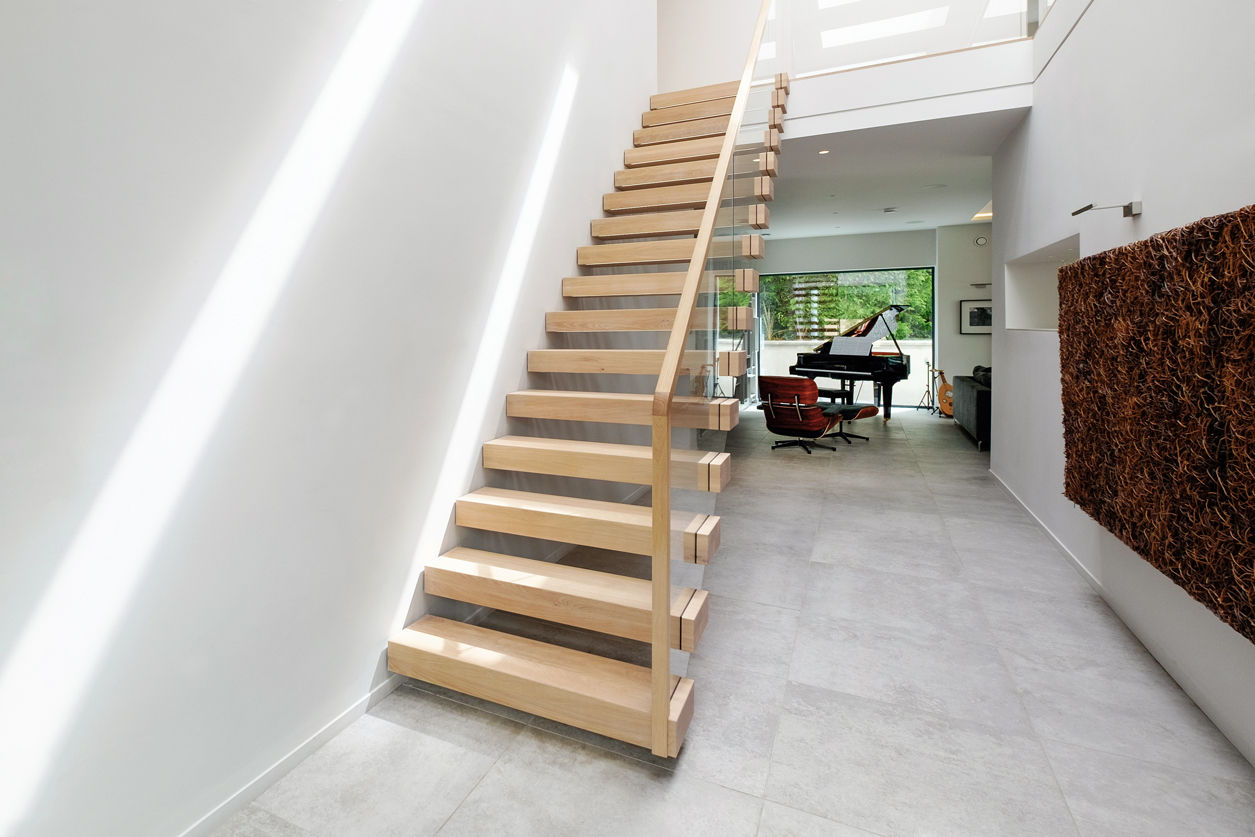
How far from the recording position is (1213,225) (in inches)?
70.7

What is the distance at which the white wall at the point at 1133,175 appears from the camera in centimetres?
196

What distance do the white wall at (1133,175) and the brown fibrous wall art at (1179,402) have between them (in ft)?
0.59

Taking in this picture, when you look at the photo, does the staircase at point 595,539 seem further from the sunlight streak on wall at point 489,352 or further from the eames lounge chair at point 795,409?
the eames lounge chair at point 795,409

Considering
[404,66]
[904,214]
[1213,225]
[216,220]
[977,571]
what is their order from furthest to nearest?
[904,214]
[977,571]
[404,66]
[1213,225]
[216,220]

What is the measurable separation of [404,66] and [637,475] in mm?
1891

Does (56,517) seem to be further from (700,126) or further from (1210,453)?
(700,126)

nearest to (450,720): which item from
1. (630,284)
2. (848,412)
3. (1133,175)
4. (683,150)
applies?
(630,284)

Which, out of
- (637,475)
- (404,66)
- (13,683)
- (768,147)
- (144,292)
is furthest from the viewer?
(768,147)

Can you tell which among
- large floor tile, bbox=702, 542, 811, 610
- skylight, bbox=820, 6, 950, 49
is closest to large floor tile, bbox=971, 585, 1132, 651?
large floor tile, bbox=702, 542, 811, 610

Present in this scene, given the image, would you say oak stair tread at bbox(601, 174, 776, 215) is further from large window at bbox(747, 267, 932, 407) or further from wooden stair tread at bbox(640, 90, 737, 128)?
large window at bbox(747, 267, 932, 407)

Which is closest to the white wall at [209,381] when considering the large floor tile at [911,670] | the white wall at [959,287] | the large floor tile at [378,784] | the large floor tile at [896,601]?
the large floor tile at [378,784]

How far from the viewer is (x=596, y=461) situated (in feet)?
8.71

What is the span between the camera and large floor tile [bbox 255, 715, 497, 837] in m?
1.73

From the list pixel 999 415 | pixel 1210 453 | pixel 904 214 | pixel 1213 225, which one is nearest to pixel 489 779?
pixel 1210 453
